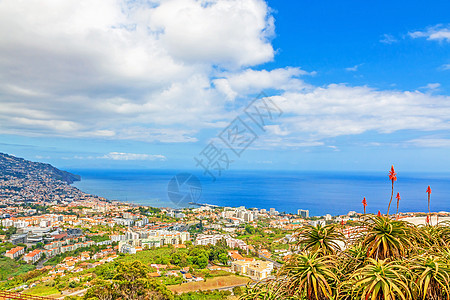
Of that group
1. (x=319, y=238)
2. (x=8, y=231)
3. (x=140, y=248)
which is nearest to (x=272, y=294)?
(x=319, y=238)

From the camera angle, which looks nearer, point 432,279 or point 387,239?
point 432,279

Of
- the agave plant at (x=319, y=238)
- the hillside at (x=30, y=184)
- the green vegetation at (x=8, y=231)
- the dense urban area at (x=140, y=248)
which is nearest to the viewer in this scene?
the agave plant at (x=319, y=238)

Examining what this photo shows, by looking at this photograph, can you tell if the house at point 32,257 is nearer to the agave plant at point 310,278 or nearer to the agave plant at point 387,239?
the agave plant at point 310,278

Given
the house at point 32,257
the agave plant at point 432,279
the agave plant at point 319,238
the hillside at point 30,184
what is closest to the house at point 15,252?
the house at point 32,257

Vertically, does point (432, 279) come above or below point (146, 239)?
above

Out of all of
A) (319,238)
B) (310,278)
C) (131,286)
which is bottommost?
(131,286)

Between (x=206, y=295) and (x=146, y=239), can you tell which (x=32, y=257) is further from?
(x=206, y=295)

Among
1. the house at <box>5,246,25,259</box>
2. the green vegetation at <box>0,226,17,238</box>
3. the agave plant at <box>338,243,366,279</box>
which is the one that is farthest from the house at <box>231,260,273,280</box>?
the green vegetation at <box>0,226,17,238</box>

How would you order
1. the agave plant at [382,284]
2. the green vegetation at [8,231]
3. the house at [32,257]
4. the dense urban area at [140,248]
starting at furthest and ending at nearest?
the green vegetation at [8,231] → the house at [32,257] → the dense urban area at [140,248] → the agave plant at [382,284]
